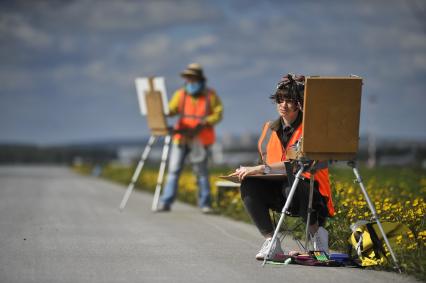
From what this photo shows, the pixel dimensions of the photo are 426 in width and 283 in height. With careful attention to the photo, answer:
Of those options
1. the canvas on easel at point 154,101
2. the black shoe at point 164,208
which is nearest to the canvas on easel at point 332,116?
the canvas on easel at point 154,101

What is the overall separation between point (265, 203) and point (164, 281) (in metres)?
1.89

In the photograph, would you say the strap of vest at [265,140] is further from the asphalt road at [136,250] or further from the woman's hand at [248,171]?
the asphalt road at [136,250]

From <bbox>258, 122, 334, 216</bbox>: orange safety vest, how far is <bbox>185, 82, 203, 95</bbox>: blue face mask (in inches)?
316

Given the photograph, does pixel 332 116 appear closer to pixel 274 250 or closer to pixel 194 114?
pixel 274 250

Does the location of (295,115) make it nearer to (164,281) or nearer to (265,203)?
(265,203)

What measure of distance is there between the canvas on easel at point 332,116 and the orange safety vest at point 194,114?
29.9 ft

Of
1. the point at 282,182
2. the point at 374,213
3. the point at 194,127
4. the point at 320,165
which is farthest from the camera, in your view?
the point at 194,127

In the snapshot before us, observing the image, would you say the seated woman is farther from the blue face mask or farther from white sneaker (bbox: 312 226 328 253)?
the blue face mask

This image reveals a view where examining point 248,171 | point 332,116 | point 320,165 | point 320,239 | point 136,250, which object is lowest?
point 136,250

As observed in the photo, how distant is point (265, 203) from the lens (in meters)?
10.3

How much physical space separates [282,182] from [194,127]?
27.2ft

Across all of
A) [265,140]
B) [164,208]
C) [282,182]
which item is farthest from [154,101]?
[282,182]

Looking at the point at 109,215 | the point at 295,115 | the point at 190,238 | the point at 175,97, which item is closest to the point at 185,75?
the point at 175,97

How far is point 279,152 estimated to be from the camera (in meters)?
10.2
